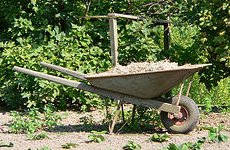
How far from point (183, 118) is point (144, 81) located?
67cm

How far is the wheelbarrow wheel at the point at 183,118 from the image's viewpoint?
5.62 m

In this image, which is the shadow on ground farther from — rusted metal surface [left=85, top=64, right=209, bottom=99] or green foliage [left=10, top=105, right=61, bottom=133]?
rusted metal surface [left=85, top=64, right=209, bottom=99]

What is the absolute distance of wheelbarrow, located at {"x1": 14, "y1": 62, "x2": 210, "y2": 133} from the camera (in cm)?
542

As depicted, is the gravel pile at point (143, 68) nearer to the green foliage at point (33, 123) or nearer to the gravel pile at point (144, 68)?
the gravel pile at point (144, 68)

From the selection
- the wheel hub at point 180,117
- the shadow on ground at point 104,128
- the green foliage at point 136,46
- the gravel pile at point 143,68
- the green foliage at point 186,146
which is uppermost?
the green foliage at point 136,46

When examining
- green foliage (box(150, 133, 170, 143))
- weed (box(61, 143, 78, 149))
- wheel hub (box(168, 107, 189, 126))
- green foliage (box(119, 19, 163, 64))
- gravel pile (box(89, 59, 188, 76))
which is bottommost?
weed (box(61, 143, 78, 149))

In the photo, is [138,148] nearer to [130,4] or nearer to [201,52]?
[201,52]

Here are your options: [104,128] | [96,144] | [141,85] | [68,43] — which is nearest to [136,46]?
[68,43]

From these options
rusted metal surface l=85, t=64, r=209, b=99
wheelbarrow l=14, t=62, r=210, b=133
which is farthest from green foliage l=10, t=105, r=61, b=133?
rusted metal surface l=85, t=64, r=209, b=99

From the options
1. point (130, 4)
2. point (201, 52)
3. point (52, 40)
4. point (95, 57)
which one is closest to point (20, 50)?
point (52, 40)

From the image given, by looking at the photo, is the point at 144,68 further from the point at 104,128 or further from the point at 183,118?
the point at 104,128

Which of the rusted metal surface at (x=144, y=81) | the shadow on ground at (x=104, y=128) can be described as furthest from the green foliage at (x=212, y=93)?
the rusted metal surface at (x=144, y=81)

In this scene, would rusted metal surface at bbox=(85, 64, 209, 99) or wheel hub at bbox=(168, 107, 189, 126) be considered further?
wheel hub at bbox=(168, 107, 189, 126)

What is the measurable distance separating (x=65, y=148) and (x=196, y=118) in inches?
59.3
